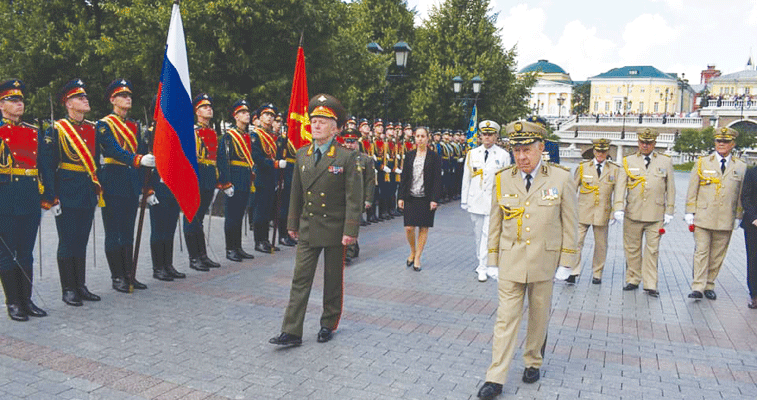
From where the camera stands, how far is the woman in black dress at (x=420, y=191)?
9.85 m

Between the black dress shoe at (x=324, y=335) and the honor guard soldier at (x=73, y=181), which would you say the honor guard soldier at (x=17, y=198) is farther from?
the black dress shoe at (x=324, y=335)

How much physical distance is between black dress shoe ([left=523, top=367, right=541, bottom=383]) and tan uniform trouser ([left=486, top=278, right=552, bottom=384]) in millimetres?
37

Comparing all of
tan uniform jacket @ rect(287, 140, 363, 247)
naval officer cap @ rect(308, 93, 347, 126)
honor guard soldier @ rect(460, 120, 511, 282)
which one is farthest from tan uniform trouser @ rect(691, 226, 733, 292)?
naval officer cap @ rect(308, 93, 347, 126)

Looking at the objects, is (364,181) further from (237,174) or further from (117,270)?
(117,270)

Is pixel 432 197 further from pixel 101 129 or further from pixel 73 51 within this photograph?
pixel 73 51

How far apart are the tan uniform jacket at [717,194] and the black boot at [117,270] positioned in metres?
7.53

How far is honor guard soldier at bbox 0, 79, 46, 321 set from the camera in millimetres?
6363

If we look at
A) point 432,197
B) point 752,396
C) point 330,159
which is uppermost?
point 330,159

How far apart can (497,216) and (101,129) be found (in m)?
4.83

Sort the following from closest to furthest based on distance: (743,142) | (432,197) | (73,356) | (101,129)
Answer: (73,356), (101,129), (432,197), (743,142)

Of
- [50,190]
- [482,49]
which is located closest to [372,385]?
[50,190]

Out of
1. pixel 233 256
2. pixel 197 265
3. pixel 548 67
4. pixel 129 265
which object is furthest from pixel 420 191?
pixel 548 67

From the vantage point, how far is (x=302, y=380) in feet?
16.8

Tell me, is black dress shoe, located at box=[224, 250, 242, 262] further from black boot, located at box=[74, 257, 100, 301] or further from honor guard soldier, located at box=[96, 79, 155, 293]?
black boot, located at box=[74, 257, 100, 301]
